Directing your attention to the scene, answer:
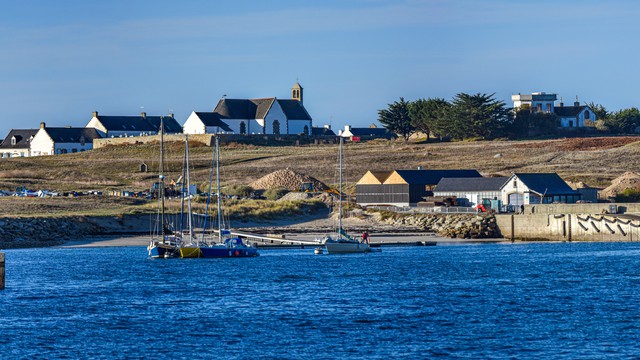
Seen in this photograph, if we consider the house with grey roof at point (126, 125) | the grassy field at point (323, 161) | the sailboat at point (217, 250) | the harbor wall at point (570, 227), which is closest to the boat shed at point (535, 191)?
the harbor wall at point (570, 227)

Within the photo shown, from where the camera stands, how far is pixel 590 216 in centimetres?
9000

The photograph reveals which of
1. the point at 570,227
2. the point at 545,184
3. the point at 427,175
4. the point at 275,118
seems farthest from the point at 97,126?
the point at 570,227

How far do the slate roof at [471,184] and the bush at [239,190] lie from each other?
65.7ft

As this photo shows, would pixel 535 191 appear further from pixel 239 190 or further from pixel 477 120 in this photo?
pixel 477 120

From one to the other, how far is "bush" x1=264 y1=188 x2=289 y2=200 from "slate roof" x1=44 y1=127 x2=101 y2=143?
64362 millimetres

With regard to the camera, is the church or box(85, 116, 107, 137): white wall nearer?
the church

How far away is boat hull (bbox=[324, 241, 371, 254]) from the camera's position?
83.5 meters

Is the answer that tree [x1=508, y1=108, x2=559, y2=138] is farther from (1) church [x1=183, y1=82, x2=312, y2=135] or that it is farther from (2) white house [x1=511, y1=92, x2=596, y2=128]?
(1) church [x1=183, y1=82, x2=312, y2=135]

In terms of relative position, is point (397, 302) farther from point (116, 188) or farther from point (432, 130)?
point (432, 130)

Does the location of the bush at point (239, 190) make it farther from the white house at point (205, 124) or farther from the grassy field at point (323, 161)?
the white house at point (205, 124)

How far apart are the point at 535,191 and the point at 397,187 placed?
45.7ft

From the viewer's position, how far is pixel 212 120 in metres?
170

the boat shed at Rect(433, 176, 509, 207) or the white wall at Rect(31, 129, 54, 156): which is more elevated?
the white wall at Rect(31, 129, 54, 156)

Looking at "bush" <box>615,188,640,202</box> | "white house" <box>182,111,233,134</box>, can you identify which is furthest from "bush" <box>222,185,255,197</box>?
"white house" <box>182,111,233,134</box>
